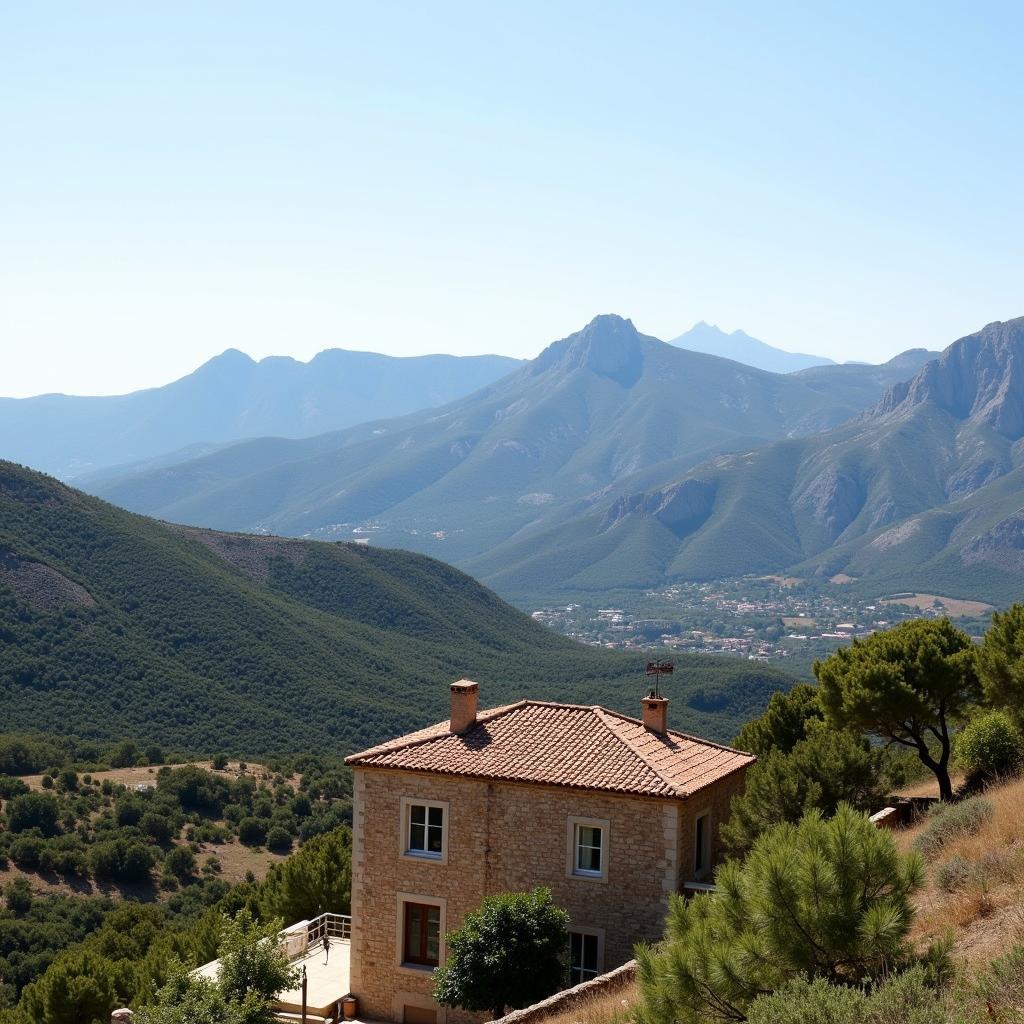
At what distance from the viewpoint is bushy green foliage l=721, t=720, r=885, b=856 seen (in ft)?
75.7

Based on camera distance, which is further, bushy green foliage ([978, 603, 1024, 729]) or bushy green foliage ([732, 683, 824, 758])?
bushy green foliage ([732, 683, 824, 758])

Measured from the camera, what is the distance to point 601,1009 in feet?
53.3

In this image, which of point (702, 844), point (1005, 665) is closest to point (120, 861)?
point (702, 844)

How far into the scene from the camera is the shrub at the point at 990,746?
1028 inches

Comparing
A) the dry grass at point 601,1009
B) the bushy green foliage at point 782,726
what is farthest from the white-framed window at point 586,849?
the bushy green foliage at point 782,726

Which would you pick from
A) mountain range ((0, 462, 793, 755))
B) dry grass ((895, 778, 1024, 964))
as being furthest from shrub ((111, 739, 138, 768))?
dry grass ((895, 778, 1024, 964))

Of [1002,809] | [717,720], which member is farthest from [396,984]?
[717,720]

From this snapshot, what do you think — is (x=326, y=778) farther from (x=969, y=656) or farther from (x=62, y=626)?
(x=969, y=656)

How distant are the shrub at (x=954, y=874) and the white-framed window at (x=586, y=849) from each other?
723cm

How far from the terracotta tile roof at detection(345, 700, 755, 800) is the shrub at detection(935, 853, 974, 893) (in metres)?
6.11

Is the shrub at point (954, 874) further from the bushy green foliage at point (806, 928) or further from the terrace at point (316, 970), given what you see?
the terrace at point (316, 970)

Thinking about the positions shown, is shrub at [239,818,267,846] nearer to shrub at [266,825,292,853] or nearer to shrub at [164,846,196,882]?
shrub at [266,825,292,853]

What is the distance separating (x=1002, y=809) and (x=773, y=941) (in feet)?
25.0

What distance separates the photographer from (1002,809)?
717 inches
